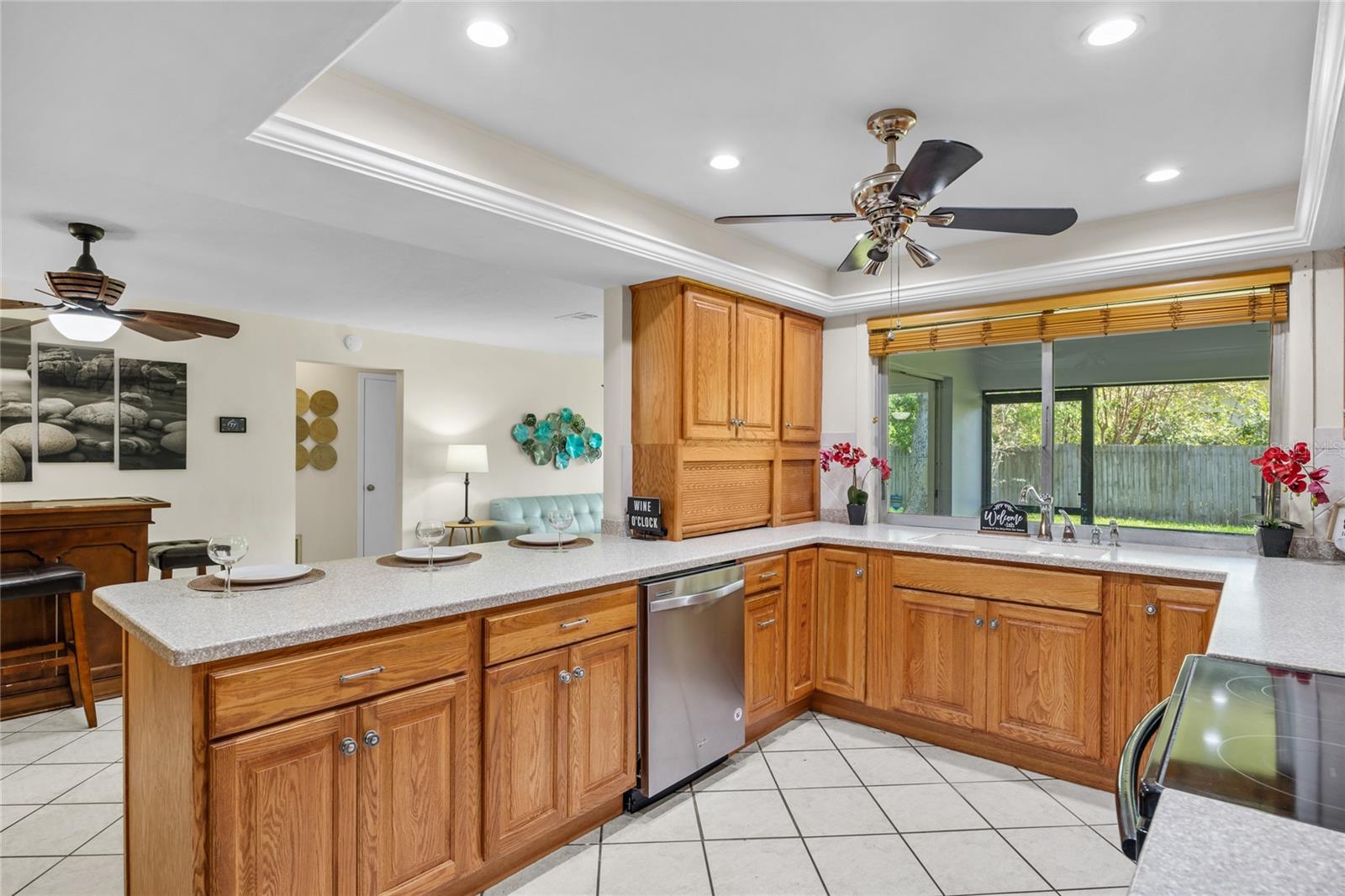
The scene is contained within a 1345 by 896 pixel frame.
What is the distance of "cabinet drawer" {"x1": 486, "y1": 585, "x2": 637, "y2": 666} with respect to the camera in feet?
→ 6.83

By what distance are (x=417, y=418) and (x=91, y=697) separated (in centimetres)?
328

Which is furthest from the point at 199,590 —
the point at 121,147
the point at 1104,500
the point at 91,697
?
the point at 1104,500

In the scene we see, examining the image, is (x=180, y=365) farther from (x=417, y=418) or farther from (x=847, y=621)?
(x=847, y=621)

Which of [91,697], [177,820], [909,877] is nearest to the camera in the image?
[177,820]

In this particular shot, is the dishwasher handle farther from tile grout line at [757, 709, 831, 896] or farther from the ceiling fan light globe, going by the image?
the ceiling fan light globe

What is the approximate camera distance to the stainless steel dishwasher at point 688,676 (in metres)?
2.53

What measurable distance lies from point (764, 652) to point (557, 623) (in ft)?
4.12

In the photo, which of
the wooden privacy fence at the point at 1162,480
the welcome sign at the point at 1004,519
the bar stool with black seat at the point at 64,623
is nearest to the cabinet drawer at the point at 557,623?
the welcome sign at the point at 1004,519

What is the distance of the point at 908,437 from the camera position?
13.4 ft

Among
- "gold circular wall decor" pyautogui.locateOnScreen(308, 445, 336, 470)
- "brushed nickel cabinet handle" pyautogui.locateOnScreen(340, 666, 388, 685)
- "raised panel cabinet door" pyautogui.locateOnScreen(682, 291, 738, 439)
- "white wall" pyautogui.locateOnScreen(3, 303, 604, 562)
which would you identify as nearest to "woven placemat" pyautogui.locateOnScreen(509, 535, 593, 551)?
"raised panel cabinet door" pyautogui.locateOnScreen(682, 291, 738, 439)

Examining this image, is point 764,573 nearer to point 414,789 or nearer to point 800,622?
point 800,622

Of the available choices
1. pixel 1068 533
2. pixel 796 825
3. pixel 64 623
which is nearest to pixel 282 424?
pixel 64 623

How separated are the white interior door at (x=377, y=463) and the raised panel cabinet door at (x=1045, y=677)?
5.48 meters

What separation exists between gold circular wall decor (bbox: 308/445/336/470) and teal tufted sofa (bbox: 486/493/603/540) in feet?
5.09
